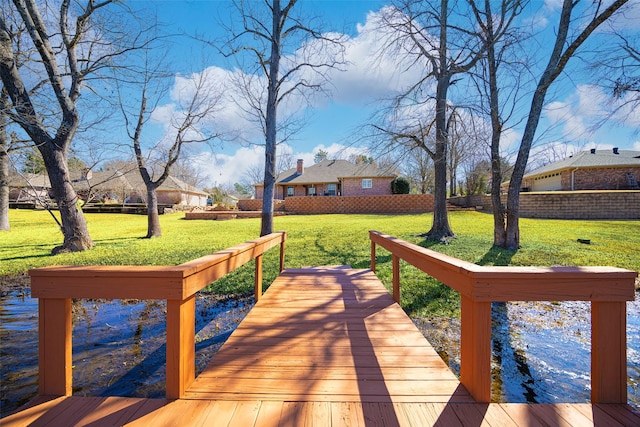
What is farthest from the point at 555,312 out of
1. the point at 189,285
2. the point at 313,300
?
the point at 189,285

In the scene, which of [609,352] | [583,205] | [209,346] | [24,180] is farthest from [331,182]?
[609,352]

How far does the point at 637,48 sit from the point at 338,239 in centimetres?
931

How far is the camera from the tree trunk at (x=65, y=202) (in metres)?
8.15

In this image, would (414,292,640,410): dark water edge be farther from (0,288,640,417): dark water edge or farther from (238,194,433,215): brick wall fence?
(238,194,433,215): brick wall fence

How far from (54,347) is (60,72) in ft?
34.3

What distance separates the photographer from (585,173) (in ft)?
72.7

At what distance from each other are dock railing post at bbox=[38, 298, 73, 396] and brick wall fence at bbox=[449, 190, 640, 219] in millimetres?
21558

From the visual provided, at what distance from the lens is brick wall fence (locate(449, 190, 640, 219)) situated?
51.9 ft

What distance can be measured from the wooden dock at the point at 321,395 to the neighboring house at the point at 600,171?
27332 millimetres

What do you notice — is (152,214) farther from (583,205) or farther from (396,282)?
(583,205)

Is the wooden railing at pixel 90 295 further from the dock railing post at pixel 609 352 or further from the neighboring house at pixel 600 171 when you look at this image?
the neighboring house at pixel 600 171

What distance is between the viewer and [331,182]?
3097 cm

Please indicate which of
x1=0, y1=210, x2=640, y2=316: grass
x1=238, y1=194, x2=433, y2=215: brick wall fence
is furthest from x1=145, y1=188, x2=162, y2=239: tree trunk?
x1=238, y1=194, x2=433, y2=215: brick wall fence

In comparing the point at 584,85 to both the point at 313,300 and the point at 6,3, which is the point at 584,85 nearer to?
the point at 313,300
